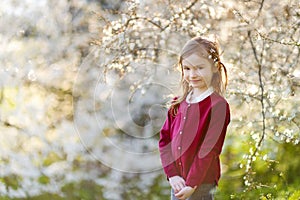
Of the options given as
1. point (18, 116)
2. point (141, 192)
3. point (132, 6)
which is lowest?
point (141, 192)


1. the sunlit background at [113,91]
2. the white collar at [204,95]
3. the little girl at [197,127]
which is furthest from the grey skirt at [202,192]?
the sunlit background at [113,91]

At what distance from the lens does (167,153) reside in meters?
2.28

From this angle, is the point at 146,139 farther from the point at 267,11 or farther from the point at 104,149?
the point at 267,11

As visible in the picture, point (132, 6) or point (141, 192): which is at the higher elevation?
point (132, 6)

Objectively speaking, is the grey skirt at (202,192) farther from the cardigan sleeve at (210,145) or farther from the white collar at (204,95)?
the white collar at (204,95)

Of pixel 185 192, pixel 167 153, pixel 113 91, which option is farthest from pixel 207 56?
pixel 113 91

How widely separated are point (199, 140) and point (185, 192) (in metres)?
0.18

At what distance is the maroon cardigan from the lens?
2109 mm

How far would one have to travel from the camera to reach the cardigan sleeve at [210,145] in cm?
211

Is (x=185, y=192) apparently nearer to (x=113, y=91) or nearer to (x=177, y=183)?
(x=177, y=183)

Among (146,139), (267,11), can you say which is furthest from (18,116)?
(267,11)

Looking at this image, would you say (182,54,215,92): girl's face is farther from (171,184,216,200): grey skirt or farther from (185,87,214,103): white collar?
(171,184,216,200): grey skirt

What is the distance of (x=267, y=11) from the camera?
4.22 m

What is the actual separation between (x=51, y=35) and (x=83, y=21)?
272mm
